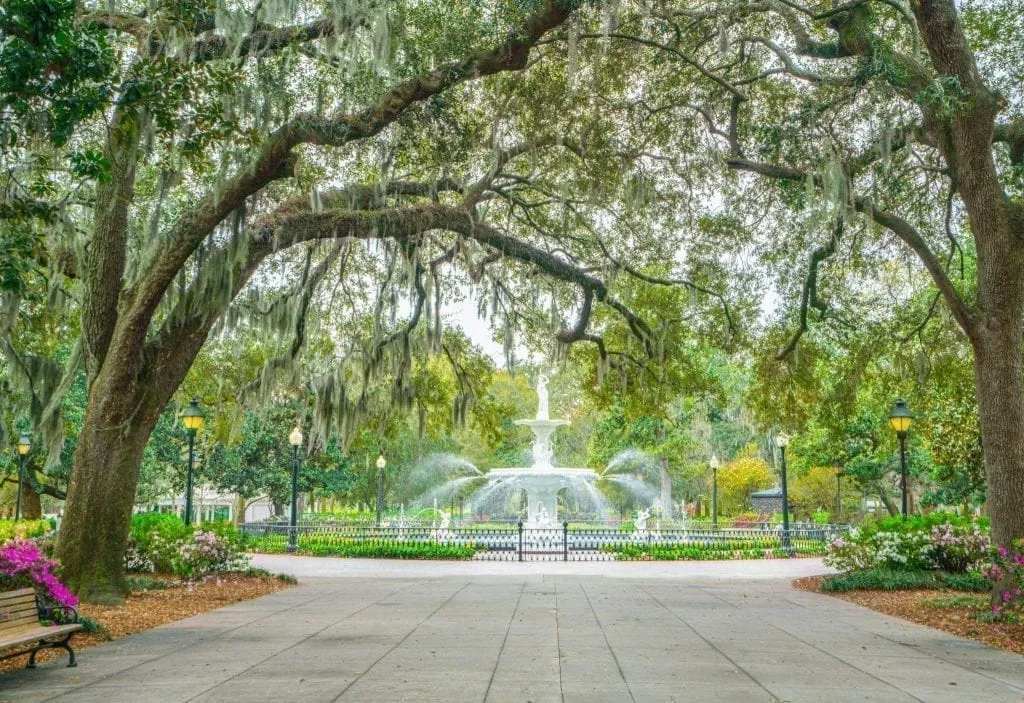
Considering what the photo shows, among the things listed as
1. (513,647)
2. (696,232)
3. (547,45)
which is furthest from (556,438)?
(513,647)

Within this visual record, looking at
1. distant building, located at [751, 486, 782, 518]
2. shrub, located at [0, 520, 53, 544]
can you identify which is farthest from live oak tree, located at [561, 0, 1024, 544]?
distant building, located at [751, 486, 782, 518]

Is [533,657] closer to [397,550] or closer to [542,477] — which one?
[397,550]

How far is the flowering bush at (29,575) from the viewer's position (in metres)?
7.49

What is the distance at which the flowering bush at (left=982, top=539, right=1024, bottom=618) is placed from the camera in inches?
366

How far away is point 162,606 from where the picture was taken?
11.0 meters

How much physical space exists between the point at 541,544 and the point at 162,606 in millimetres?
13160

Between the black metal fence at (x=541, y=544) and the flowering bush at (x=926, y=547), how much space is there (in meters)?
8.54

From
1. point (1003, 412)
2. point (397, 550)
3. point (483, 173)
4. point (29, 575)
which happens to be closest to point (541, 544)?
point (397, 550)

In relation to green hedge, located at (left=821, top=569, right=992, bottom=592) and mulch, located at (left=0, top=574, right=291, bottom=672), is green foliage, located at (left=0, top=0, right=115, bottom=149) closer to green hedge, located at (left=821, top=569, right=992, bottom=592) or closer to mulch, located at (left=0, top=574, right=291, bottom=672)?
mulch, located at (left=0, top=574, right=291, bottom=672)

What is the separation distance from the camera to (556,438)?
61.4m

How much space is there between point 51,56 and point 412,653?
5.61 meters

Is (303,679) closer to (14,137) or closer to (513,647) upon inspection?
(513,647)

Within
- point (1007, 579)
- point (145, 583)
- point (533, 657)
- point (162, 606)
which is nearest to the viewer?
point (533, 657)

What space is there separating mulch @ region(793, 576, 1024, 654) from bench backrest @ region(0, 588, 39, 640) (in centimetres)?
888
